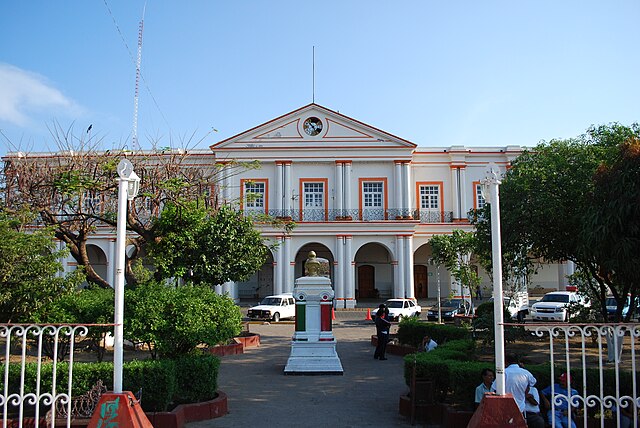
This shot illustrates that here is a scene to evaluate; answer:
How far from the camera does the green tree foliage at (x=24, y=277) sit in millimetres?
8398

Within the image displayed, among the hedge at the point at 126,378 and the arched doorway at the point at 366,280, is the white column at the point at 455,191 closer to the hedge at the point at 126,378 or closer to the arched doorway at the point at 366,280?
the arched doorway at the point at 366,280

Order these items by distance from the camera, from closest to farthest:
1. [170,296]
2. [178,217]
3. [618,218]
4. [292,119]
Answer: [618,218] < [170,296] < [178,217] < [292,119]

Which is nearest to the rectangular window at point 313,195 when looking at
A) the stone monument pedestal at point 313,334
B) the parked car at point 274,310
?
the parked car at point 274,310

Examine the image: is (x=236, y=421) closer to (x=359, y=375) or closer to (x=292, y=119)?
(x=359, y=375)

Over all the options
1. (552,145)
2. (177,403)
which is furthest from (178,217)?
(552,145)

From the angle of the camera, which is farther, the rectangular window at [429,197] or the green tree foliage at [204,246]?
the rectangular window at [429,197]

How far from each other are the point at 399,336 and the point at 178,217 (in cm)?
744

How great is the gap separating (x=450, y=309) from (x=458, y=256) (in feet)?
7.93

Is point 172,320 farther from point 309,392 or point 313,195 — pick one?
point 313,195

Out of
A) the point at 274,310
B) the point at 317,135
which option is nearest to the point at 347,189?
the point at 317,135

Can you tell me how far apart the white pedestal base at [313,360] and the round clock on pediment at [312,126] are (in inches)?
861

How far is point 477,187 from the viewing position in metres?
34.1

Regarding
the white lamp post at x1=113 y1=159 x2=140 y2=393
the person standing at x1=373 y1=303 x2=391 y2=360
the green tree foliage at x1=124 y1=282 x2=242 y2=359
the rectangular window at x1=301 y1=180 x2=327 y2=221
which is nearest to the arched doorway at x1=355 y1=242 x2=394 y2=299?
the rectangular window at x1=301 y1=180 x2=327 y2=221

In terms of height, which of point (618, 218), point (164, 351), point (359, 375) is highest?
point (618, 218)
